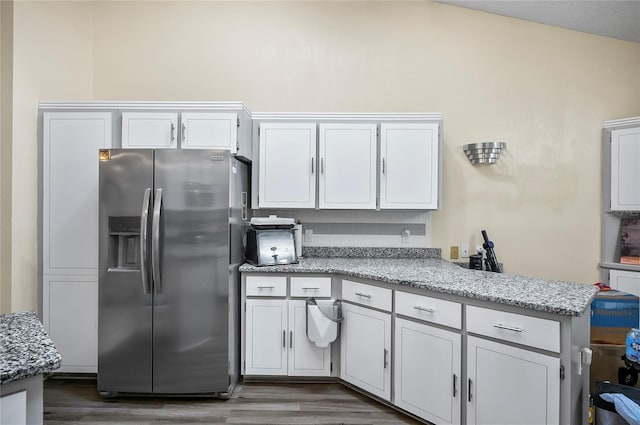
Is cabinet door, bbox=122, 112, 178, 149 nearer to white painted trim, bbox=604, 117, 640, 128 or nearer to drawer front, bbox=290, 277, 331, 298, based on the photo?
drawer front, bbox=290, 277, 331, 298


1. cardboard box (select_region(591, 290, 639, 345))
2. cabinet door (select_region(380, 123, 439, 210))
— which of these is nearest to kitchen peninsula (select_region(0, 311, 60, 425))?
cabinet door (select_region(380, 123, 439, 210))

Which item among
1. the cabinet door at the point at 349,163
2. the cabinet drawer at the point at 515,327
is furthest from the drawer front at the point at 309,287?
the cabinet drawer at the point at 515,327

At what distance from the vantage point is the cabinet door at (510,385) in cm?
166

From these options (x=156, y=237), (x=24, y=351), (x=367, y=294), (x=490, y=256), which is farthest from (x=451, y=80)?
(x=24, y=351)

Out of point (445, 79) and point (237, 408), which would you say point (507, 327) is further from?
point (445, 79)

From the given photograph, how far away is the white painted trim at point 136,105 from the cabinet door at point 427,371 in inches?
81.9

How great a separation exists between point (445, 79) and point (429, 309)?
2242mm

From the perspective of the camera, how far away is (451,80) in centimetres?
334

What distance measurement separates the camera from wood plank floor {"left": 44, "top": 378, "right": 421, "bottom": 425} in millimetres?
2324

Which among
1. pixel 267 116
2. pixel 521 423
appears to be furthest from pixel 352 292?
pixel 267 116

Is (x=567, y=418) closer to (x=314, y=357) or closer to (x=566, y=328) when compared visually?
(x=566, y=328)

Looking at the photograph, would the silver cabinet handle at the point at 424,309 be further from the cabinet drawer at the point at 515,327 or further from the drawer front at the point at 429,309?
the cabinet drawer at the point at 515,327

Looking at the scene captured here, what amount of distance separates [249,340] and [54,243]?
1690 mm

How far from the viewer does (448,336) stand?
6.71ft
